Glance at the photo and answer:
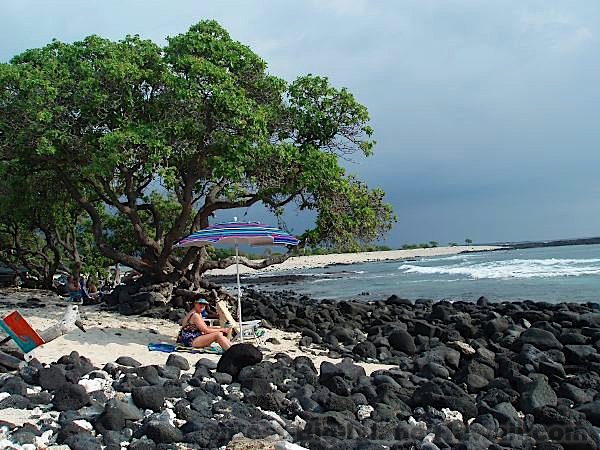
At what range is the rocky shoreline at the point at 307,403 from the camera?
5.54 meters

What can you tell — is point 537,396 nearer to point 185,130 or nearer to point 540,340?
point 540,340

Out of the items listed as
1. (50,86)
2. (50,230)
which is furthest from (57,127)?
(50,230)

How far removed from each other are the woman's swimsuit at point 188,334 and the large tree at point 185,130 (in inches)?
145

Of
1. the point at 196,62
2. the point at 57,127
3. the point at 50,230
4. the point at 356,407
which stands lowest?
the point at 356,407

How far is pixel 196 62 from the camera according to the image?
526 inches

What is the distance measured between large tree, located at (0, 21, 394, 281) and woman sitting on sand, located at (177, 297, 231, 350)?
12.0 ft

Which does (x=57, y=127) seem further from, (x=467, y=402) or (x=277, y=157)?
(x=467, y=402)

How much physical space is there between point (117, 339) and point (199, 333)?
1762 millimetres

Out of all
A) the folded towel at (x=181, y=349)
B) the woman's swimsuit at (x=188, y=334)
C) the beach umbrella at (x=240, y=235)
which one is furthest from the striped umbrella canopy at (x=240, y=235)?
the folded towel at (x=181, y=349)

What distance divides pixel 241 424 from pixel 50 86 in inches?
399

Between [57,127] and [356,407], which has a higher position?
[57,127]

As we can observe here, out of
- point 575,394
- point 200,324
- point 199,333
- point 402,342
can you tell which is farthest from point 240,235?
point 575,394

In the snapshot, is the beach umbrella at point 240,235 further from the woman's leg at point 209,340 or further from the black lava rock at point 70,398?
the black lava rock at point 70,398

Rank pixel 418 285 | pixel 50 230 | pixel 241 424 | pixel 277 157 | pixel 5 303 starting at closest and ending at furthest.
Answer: pixel 241 424 < pixel 277 157 < pixel 5 303 < pixel 50 230 < pixel 418 285
